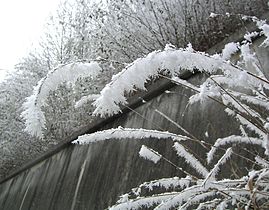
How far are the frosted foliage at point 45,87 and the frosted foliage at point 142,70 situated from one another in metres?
0.10

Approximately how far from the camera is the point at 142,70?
694 millimetres

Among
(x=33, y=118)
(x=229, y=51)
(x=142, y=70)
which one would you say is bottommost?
(x=33, y=118)

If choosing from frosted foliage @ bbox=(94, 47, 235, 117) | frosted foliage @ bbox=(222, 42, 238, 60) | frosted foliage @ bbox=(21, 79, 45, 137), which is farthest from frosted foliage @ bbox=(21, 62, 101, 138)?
frosted foliage @ bbox=(222, 42, 238, 60)

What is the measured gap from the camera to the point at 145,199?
894 millimetres

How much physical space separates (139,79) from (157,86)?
1.81 metres

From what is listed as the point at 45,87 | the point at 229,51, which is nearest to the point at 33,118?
the point at 45,87

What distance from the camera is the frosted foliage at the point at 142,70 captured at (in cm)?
67

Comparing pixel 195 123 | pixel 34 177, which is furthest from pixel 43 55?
pixel 195 123

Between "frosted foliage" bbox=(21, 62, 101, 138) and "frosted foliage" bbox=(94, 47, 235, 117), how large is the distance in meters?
0.10

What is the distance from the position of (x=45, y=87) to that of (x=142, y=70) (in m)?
0.22

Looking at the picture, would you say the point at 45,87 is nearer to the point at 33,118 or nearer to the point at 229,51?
the point at 33,118

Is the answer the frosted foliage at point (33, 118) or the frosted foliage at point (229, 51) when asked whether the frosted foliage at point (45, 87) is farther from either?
the frosted foliage at point (229, 51)

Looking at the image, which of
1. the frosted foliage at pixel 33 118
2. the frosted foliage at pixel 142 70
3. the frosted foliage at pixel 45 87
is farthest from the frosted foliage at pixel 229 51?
the frosted foliage at pixel 33 118

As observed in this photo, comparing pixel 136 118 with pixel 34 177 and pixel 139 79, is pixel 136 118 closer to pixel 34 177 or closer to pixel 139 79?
pixel 34 177
